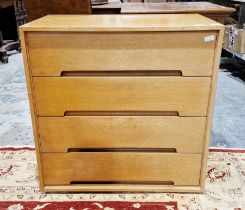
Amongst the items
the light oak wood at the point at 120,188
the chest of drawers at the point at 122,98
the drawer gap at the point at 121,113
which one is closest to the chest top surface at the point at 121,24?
the chest of drawers at the point at 122,98

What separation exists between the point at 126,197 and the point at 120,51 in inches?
25.3

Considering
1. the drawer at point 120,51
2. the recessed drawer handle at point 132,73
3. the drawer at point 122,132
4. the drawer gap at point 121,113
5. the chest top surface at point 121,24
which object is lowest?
the drawer at point 122,132

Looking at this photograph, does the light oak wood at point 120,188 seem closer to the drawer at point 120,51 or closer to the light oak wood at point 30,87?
the light oak wood at point 30,87

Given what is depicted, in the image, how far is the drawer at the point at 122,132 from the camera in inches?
48.2

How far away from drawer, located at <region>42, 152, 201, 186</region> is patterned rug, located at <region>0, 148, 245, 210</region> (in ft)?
0.22

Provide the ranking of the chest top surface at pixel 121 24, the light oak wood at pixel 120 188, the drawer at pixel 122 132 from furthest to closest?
the light oak wood at pixel 120 188 < the drawer at pixel 122 132 < the chest top surface at pixel 121 24

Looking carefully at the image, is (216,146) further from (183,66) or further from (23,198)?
(23,198)

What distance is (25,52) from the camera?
1127 mm

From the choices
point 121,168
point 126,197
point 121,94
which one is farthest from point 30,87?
point 126,197

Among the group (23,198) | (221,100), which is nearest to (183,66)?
(23,198)

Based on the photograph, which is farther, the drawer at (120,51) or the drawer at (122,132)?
the drawer at (122,132)

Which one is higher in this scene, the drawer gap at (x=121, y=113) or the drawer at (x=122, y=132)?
the drawer gap at (x=121, y=113)

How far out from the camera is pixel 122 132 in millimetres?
1243

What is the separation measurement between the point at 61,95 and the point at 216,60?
610 mm
